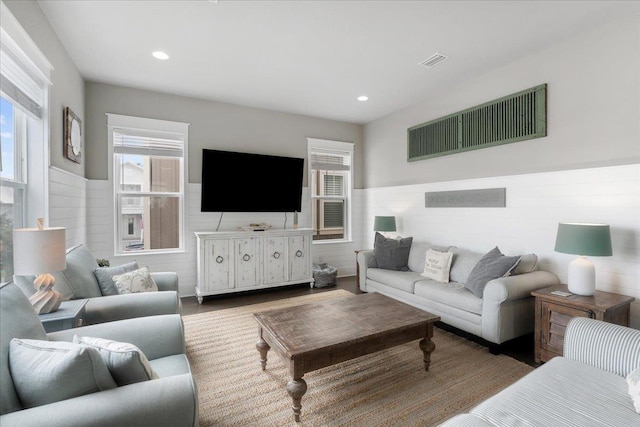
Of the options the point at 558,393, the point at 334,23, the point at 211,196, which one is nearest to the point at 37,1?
the point at 334,23

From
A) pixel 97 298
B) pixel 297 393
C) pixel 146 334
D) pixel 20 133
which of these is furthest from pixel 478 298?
pixel 20 133

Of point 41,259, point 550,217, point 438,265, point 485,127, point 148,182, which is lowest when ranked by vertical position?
point 438,265

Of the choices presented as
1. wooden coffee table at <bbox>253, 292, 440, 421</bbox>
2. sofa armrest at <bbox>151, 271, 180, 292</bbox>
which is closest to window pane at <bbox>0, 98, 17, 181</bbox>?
sofa armrest at <bbox>151, 271, 180, 292</bbox>

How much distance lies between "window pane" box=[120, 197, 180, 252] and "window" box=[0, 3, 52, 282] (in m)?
1.63

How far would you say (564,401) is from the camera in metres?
1.34

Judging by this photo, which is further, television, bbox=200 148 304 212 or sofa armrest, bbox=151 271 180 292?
Answer: television, bbox=200 148 304 212

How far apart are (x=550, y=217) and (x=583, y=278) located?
30.2 inches

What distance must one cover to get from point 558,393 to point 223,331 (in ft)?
8.93

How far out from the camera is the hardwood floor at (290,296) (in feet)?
8.84

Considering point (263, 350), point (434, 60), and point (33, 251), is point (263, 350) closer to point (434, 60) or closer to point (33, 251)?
point (33, 251)

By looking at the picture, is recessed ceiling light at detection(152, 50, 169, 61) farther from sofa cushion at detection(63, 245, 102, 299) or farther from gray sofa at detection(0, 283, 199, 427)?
gray sofa at detection(0, 283, 199, 427)

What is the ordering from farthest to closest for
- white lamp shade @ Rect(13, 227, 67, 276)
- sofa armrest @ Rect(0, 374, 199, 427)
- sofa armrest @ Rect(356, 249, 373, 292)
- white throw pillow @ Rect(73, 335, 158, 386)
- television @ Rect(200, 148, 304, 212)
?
television @ Rect(200, 148, 304, 212)
sofa armrest @ Rect(356, 249, 373, 292)
white lamp shade @ Rect(13, 227, 67, 276)
white throw pillow @ Rect(73, 335, 158, 386)
sofa armrest @ Rect(0, 374, 199, 427)

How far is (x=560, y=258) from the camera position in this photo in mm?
2938

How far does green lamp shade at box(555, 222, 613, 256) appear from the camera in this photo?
2.34 m
